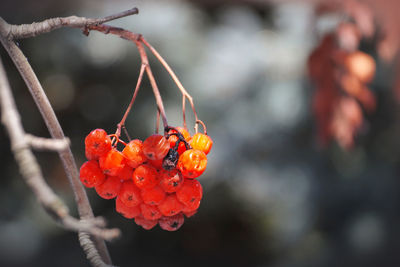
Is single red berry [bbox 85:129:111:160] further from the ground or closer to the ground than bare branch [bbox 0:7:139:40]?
closer to the ground

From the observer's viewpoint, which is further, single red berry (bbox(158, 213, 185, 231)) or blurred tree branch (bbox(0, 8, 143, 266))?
single red berry (bbox(158, 213, 185, 231))

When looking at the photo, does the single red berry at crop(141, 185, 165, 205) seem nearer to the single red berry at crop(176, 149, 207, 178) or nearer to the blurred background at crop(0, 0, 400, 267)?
the single red berry at crop(176, 149, 207, 178)

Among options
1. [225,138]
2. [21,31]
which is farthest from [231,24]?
[21,31]

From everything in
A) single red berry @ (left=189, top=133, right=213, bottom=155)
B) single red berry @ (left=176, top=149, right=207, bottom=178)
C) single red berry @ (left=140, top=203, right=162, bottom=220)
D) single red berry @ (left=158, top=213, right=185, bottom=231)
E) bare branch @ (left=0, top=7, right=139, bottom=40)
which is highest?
bare branch @ (left=0, top=7, right=139, bottom=40)

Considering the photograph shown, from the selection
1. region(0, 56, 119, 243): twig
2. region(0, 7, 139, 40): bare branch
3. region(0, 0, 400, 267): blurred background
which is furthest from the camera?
region(0, 0, 400, 267): blurred background

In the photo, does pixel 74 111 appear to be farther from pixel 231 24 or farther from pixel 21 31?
pixel 21 31

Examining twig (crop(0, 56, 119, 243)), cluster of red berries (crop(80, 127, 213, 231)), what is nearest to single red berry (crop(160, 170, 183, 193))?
cluster of red berries (crop(80, 127, 213, 231))
